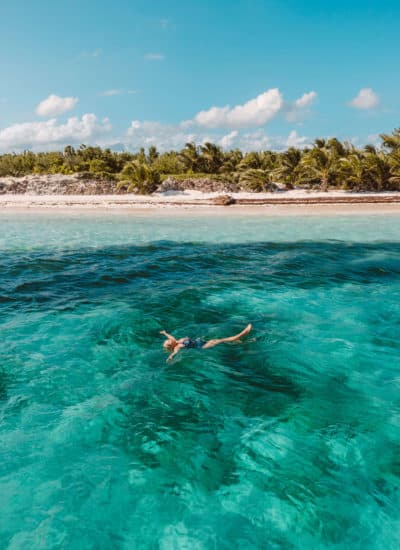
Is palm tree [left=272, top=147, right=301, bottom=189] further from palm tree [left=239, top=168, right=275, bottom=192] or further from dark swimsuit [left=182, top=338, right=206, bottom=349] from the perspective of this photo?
dark swimsuit [left=182, top=338, right=206, bottom=349]

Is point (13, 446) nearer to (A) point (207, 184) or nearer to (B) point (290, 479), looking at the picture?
(B) point (290, 479)

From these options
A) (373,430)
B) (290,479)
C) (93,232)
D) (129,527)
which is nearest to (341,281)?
(373,430)

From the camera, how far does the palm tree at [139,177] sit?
109ft

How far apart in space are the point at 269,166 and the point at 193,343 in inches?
1339

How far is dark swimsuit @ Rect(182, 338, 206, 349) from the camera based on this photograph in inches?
273

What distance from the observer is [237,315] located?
29.5 feet

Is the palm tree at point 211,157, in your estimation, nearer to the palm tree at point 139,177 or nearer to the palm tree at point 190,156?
the palm tree at point 190,156

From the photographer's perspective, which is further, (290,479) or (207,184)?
(207,184)

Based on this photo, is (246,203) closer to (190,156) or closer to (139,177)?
(139,177)

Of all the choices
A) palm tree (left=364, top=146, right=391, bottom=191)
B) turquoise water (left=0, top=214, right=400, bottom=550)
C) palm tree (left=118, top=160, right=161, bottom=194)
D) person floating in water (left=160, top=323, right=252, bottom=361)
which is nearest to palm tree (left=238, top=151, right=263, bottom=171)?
palm tree (left=118, top=160, right=161, bottom=194)

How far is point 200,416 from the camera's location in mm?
5352

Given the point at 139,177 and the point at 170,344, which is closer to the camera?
the point at 170,344

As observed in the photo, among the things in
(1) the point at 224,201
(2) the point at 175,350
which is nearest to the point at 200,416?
(2) the point at 175,350

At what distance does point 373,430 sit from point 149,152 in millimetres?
48270
